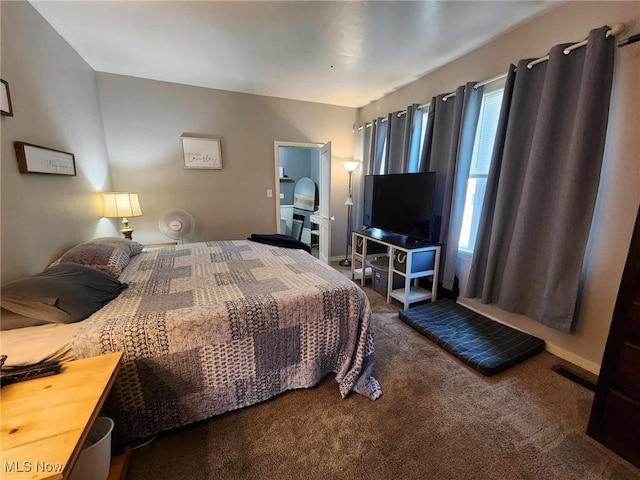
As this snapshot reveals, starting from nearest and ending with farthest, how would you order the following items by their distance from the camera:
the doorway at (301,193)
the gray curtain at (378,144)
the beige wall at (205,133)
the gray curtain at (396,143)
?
the beige wall at (205,133) < the gray curtain at (396,143) < the gray curtain at (378,144) < the doorway at (301,193)

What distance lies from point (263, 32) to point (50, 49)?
1.64m

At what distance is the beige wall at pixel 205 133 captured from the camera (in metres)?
3.13

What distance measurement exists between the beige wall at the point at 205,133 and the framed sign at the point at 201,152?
78 millimetres

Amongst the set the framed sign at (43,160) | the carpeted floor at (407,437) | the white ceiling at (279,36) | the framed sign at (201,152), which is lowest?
the carpeted floor at (407,437)

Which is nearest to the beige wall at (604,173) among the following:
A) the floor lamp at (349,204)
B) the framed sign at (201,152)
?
the floor lamp at (349,204)

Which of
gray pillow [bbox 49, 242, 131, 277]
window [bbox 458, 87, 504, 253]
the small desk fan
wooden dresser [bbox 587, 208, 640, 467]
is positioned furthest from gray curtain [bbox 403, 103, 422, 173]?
gray pillow [bbox 49, 242, 131, 277]

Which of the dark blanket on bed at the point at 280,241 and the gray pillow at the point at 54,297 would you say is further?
the dark blanket on bed at the point at 280,241

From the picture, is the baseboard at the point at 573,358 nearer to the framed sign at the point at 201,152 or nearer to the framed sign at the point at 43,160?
the framed sign at the point at 43,160

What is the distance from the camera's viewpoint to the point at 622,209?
5.47 ft

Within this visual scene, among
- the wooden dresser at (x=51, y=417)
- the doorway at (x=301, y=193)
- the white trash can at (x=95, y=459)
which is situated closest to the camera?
the wooden dresser at (x=51, y=417)

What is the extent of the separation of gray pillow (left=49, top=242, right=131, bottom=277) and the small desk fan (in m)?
1.11

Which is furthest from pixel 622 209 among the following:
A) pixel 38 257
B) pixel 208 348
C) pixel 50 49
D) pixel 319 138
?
pixel 50 49

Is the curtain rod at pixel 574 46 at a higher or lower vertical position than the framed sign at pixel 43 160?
higher

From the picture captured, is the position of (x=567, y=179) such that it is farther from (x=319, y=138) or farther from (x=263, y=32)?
(x=319, y=138)
